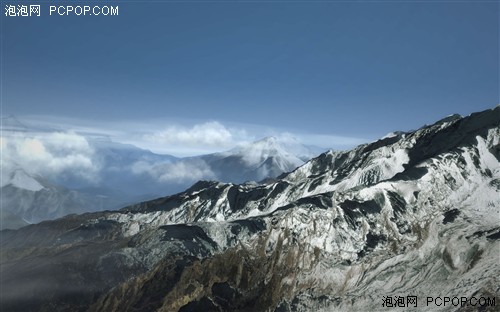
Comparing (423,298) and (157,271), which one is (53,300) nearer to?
(157,271)

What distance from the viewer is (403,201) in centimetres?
19538

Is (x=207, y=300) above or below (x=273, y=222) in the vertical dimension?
below

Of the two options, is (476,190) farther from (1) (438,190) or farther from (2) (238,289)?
(2) (238,289)

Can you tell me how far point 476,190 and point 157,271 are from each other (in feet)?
431

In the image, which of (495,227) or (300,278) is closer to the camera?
(495,227)

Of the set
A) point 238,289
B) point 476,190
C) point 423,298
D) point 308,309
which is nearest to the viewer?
point 423,298

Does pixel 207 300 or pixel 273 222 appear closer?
pixel 207 300

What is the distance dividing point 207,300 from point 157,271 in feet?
80.1

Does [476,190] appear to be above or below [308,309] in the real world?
above

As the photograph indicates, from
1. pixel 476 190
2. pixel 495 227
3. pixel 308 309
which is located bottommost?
pixel 308 309

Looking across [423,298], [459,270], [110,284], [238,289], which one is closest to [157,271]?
[110,284]

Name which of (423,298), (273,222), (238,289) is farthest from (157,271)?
(423,298)

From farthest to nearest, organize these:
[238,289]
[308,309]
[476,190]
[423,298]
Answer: [476,190] → [238,289] → [308,309] → [423,298]

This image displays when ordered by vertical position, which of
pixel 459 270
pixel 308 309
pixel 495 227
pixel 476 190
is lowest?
pixel 308 309
